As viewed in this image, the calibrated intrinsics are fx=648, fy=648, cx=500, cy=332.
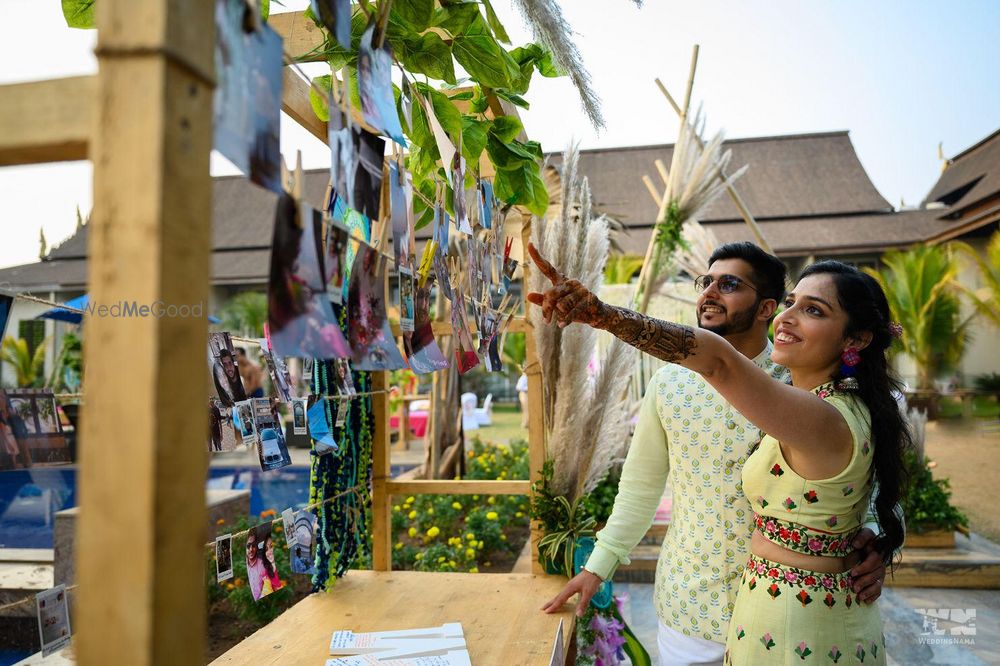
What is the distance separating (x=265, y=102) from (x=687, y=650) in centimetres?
160

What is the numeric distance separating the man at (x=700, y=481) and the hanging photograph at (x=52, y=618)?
1.23 metres

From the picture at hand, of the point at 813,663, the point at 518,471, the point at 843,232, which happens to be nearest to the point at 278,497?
the point at 518,471

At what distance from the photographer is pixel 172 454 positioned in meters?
0.51

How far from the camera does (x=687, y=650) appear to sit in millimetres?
1647

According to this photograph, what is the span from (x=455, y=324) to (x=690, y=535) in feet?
2.73

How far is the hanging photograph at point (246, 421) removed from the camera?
153cm

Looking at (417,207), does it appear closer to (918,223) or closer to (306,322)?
(306,322)

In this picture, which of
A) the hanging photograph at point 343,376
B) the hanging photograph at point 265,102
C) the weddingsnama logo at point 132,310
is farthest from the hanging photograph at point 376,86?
the hanging photograph at point 343,376

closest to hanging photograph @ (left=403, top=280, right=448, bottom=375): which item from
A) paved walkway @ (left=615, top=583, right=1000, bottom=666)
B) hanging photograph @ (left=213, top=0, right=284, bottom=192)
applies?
hanging photograph @ (left=213, top=0, right=284, bottom=192)

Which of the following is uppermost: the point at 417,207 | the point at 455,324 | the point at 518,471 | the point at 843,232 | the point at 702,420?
the point at 843,232

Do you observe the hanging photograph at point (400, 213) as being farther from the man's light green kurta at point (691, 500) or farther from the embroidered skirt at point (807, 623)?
the embroidered skirt at point (807, 623)

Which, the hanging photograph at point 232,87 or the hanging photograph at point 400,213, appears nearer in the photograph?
the hanging photograph at point 232,87

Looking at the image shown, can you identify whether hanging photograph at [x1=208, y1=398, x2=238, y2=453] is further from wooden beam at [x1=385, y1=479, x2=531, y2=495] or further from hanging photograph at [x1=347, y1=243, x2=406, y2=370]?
wooden beam at [x1=385, y1=479, x2=531, y2=495]

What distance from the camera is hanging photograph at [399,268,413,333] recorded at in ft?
4.46
